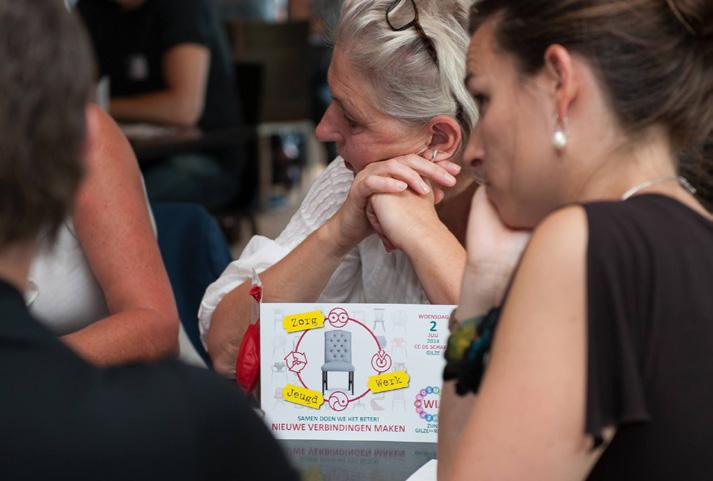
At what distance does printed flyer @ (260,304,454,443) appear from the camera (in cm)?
159

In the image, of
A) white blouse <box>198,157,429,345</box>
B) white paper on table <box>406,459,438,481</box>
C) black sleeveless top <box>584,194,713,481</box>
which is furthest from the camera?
white blouse <box>198,157,429,345</box>

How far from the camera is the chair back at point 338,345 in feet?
5.25

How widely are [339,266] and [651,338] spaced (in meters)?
1.00

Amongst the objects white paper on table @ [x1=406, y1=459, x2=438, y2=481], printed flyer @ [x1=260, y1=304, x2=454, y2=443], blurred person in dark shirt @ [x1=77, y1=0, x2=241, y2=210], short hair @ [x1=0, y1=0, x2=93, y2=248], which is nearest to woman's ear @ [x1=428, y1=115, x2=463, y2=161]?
printed flyer @ [x1=260, y1=304, x2=454, y2=443]

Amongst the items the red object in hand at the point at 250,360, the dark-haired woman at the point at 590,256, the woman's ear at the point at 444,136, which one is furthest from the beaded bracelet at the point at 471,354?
the woman's ear at the point at 444,136

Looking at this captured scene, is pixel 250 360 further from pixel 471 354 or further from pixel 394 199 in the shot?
pixel 471 354

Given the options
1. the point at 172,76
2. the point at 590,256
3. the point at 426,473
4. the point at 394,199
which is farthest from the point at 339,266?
the point at 172,76

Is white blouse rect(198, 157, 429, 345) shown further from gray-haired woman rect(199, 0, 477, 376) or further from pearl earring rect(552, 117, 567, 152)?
pearl earring rect(552, 117, 567, 152)

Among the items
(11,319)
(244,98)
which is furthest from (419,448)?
(244,98)

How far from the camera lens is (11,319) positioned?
A: 850 mm

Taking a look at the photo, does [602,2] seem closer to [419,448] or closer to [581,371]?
[581,371]

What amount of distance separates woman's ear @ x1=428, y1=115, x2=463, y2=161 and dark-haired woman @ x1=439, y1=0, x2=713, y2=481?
1.87ft

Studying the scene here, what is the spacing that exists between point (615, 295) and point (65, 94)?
1.74 ft

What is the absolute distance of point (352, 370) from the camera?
1.60 meters
